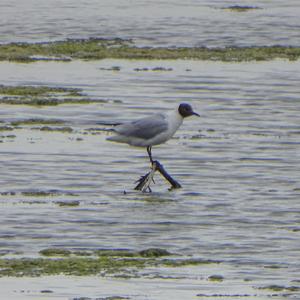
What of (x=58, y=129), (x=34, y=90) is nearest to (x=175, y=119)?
(x=58, y=129)

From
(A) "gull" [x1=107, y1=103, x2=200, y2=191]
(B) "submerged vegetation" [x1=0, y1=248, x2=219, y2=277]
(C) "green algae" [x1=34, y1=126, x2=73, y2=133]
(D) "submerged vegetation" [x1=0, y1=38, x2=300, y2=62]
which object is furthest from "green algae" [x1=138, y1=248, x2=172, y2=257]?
(D) "submerged vegetation" [x1=0, y1=38, x2=300, y2=62]

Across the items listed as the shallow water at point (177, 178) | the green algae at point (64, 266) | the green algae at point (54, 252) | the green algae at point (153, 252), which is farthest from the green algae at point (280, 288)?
the green algae at point (54, 252)

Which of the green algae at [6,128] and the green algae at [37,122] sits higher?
the green algae at [6,128]

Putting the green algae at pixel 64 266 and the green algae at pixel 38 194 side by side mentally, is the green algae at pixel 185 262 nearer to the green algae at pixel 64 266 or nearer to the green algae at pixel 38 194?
the green algae at pixel 64 266

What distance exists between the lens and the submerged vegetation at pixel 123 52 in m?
32.5

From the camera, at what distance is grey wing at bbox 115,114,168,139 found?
19188 mm

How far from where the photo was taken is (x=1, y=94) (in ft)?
86.4

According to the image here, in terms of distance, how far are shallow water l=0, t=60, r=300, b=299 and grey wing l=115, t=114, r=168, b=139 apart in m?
0.52

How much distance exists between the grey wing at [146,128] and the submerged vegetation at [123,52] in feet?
41.3

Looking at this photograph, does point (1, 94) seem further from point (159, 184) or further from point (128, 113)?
point (159, 184)

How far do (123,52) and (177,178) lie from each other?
1467 centimetres

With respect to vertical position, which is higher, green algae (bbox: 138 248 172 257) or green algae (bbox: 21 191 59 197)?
green algae (bbox: 138 248 172 257)

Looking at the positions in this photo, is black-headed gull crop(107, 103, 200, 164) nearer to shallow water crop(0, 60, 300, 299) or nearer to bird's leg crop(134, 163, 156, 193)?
shallow water crop(0, 60, 300, 299)

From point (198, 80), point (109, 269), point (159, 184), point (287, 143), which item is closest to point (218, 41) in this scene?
point (198, 80)
